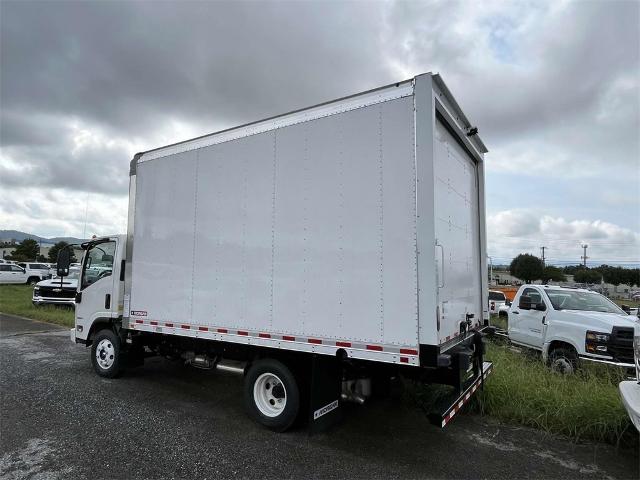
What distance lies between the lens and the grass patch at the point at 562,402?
4.53 m

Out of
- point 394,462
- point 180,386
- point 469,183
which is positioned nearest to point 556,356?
point 469,183

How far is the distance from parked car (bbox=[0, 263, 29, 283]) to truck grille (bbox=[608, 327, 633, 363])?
35.2 m

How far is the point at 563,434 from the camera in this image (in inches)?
185

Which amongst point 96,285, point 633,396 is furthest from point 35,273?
point 633,396

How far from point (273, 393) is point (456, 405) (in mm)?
2027

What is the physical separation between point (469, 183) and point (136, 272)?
15.9 ft

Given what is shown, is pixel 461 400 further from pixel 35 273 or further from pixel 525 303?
pixel 35 273

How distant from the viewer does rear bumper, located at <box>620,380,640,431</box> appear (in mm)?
3438

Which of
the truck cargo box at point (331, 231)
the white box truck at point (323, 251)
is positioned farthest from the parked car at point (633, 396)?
the truck cargo box at point (331, 231)

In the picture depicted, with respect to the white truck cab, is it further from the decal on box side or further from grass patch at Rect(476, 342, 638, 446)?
grass patch at Rect(476, 342, 638, 446)

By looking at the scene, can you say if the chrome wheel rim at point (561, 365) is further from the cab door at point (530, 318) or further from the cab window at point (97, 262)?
the cab window at point (97, 262)

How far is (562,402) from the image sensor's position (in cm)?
493

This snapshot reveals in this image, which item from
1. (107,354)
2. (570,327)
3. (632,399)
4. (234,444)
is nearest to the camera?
(632,399)

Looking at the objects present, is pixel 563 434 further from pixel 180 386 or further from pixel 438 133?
pixel 180 386
